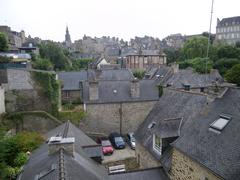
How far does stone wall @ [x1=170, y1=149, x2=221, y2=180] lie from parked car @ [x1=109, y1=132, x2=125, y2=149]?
38.4 feet

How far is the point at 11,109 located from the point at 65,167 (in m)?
17.0

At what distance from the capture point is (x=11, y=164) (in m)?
14.8

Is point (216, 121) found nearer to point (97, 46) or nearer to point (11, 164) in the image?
point (11, 164)

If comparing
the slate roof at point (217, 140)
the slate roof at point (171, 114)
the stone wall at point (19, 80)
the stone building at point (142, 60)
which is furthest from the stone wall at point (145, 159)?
the stone building at point (142, 60)

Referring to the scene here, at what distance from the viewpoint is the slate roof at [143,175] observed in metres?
12.4

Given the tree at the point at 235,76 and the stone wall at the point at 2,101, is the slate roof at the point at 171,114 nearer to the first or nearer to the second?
the stone wall at the point at 2,101

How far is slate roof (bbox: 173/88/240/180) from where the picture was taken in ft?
29.4

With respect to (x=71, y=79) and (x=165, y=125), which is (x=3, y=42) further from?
(x=165, y=125)

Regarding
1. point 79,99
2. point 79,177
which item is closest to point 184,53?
point 79,99

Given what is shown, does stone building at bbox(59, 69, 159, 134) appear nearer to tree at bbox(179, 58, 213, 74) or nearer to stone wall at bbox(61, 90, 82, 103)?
stone wall at bbox(61, 90, 82, 103)

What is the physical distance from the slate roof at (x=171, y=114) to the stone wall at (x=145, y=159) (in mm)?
391

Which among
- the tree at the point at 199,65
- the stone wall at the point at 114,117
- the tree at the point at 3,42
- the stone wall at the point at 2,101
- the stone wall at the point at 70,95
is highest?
the tree at the point at 3,42

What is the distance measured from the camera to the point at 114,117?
27156mm

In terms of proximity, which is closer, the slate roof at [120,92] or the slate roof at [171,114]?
the slate roof at [171,114]
